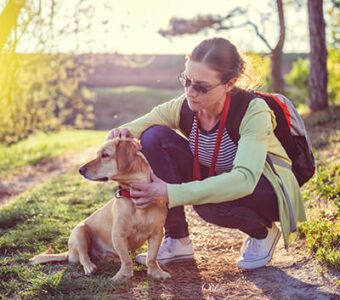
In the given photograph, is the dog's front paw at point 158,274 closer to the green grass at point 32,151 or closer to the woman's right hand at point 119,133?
the woman's right hand at point 119,133

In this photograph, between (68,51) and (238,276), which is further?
(68,51)

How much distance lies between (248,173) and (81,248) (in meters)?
1.46

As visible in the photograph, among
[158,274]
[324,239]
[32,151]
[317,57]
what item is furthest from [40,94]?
[324,239]

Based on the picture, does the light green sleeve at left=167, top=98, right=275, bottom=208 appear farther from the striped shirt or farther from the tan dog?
the tan dog

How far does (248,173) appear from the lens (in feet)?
8.82

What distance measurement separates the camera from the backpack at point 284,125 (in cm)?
305

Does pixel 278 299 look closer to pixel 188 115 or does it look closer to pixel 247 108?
pixel 247 108

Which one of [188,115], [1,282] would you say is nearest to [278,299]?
[188,115]

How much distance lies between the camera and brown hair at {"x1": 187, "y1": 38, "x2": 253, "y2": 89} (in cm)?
288

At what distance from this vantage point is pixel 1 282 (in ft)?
9.53

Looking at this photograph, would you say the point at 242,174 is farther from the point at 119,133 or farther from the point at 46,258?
the point at 46,258

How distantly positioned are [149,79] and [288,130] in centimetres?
2769

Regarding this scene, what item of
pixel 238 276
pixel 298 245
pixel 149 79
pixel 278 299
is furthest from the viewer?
pixel 149 79

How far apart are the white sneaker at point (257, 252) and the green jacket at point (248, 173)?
0.96 ft
